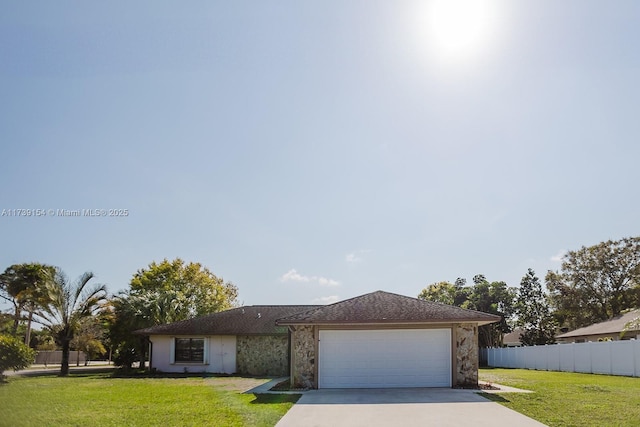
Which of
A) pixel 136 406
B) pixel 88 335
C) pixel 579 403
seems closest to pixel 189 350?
pixel 88 335

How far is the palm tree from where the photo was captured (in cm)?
2706

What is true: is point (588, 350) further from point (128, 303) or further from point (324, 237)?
point (128, 303)

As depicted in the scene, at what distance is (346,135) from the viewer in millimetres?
18438

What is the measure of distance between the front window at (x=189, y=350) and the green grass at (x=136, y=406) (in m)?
8.55

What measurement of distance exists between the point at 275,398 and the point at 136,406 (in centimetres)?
382

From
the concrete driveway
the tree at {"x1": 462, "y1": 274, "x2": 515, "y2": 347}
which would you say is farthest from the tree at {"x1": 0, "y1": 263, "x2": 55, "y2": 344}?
the tree at {"x1": 462, "y1": 274, "x2": 515, "y2": 347}

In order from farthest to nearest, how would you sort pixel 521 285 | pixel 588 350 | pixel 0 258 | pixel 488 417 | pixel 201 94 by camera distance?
pixel 521 285
pixel 588 350
pixel 201 94
pixel 0 258
pixel 488 417

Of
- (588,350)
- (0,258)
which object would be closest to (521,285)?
(588,350)

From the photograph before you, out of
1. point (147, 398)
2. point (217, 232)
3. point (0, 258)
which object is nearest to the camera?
point (0, 258)

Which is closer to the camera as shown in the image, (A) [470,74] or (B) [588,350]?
(A) [470,74]

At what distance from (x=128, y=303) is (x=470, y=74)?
78.0ft

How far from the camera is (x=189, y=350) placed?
27.6 m

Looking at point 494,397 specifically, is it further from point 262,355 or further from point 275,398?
point 262,355

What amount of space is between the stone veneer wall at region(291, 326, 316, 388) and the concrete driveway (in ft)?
4.21
